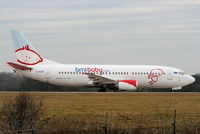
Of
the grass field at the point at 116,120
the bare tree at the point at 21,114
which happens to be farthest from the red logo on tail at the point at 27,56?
the bare tree at the point at 21,114

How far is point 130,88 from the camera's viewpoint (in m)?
57.6

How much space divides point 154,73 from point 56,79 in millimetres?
11087

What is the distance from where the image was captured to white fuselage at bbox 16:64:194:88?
5728 centimetres

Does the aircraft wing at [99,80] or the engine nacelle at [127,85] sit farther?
the engine nacelle at [127,85]

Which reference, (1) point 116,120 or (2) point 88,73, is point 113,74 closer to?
(2) point 88,73

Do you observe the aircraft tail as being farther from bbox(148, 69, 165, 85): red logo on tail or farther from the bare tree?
the bare tree

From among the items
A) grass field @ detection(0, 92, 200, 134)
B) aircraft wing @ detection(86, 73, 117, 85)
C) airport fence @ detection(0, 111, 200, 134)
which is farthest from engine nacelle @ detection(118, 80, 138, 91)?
airport fence @ detection(0, 111, 200, 134)

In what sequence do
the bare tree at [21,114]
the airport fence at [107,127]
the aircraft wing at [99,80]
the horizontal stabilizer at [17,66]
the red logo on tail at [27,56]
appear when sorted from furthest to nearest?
the red logo on tail at [27,56], the aircraft wing at [99,80], the horizontal stabilizer at [17,66], the airport fence at [107,127], the bare tree at [21,114]

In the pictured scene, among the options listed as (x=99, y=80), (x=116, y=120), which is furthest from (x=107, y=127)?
(x=99, y=80)

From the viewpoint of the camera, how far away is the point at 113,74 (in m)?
58.6

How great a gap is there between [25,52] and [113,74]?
10.0 m

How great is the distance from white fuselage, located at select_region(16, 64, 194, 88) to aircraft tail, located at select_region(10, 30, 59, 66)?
952 millimetres

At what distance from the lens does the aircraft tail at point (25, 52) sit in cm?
5775

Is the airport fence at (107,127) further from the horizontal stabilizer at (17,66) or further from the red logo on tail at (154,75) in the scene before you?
the red logo on tail at (154,75)
